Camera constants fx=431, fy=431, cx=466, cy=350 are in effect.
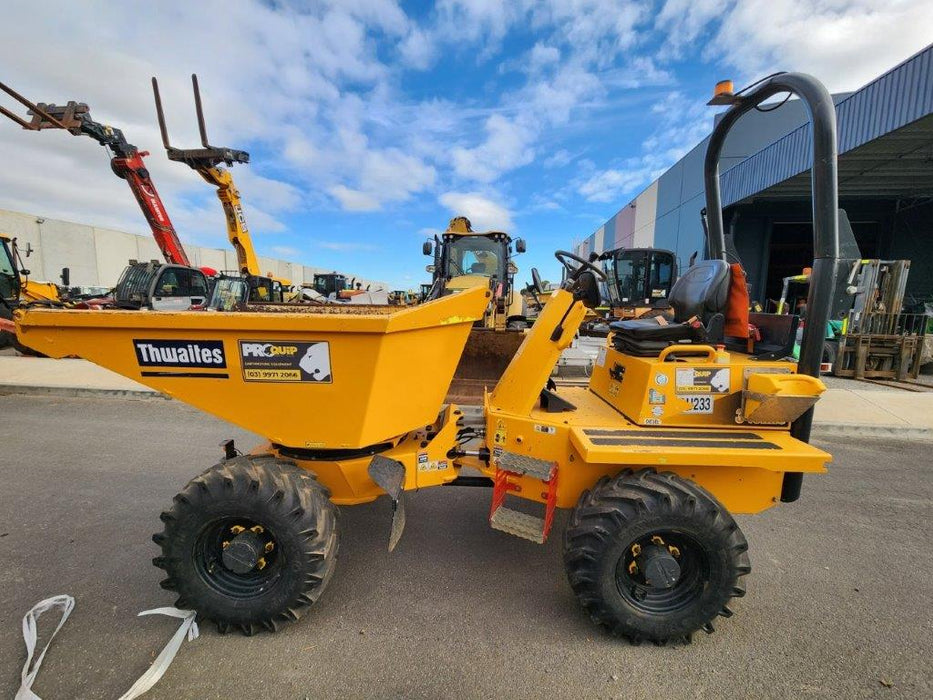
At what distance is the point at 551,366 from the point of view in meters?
2.54

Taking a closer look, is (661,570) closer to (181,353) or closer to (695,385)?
(695,385)

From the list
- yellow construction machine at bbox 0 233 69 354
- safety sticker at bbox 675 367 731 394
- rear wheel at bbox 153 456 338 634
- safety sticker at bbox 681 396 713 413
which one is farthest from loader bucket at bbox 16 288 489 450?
yellow construction machine at bbox 0 233 69 354

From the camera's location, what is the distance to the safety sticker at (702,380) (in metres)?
2.34

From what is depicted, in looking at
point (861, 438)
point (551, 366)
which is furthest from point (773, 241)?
point (551, 366)

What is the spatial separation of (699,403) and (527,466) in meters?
1.01

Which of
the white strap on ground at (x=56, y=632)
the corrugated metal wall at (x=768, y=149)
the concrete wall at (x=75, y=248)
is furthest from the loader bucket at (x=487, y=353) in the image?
the concrete wall at (x=75, y=248)

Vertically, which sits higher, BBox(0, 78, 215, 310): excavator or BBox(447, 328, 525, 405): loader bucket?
BBox(0, 78, 215, 310): excavator

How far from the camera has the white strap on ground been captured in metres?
1.79

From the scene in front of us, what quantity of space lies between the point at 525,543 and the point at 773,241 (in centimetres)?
1994

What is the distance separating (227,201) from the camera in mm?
11578

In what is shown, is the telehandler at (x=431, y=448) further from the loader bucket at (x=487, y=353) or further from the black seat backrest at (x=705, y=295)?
the loader bucket at (x=487, y=353)

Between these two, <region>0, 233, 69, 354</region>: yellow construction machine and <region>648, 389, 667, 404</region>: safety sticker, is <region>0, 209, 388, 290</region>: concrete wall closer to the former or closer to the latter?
<region>0, 233, 69, 354</region>: yellow construction machine

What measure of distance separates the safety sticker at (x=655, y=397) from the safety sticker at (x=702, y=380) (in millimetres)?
90

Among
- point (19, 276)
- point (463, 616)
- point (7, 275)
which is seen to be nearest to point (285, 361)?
point (463, 616)
